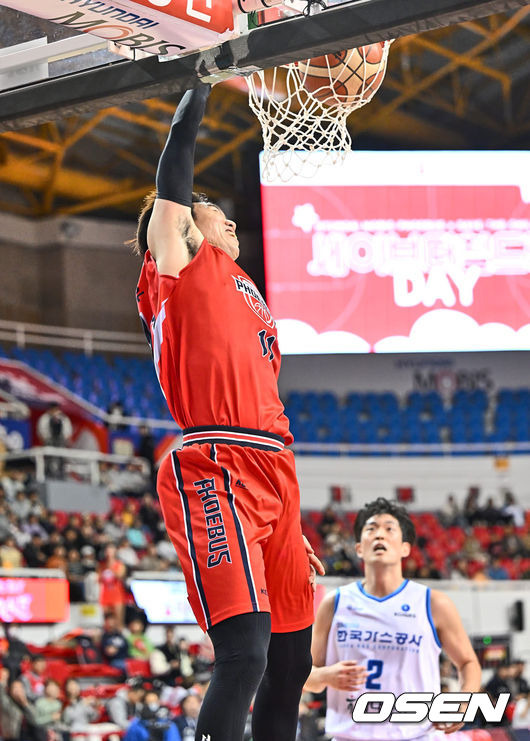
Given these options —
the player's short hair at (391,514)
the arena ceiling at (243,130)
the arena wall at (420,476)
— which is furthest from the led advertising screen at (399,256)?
the player's short hair at (391,514)

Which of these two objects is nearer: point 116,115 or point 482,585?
point 482,585

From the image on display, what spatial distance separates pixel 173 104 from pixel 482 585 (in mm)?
8890

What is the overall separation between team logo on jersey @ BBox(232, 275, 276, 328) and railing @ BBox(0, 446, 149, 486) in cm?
1168

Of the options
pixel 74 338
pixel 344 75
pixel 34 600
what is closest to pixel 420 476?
pixel 74 338

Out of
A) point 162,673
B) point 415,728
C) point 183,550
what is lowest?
point 162,673

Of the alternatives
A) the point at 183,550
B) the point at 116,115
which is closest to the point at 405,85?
the point at 116,115

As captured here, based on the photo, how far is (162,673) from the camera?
11.5 m

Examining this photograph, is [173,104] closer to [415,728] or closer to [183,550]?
[415,728]

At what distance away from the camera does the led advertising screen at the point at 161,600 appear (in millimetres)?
12781

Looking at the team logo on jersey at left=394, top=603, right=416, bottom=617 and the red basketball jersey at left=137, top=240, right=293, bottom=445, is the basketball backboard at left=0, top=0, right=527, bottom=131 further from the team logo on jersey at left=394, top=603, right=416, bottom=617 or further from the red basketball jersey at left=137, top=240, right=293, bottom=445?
the team logo on jersey at left=394, top=603, right=416, bottom=617

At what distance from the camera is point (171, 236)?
3439 millimetres

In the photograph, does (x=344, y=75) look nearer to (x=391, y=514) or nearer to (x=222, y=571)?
(x=222, y=571)

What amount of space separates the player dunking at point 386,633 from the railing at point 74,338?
46.0 feet

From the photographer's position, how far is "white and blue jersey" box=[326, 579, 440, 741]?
5.07 meters
